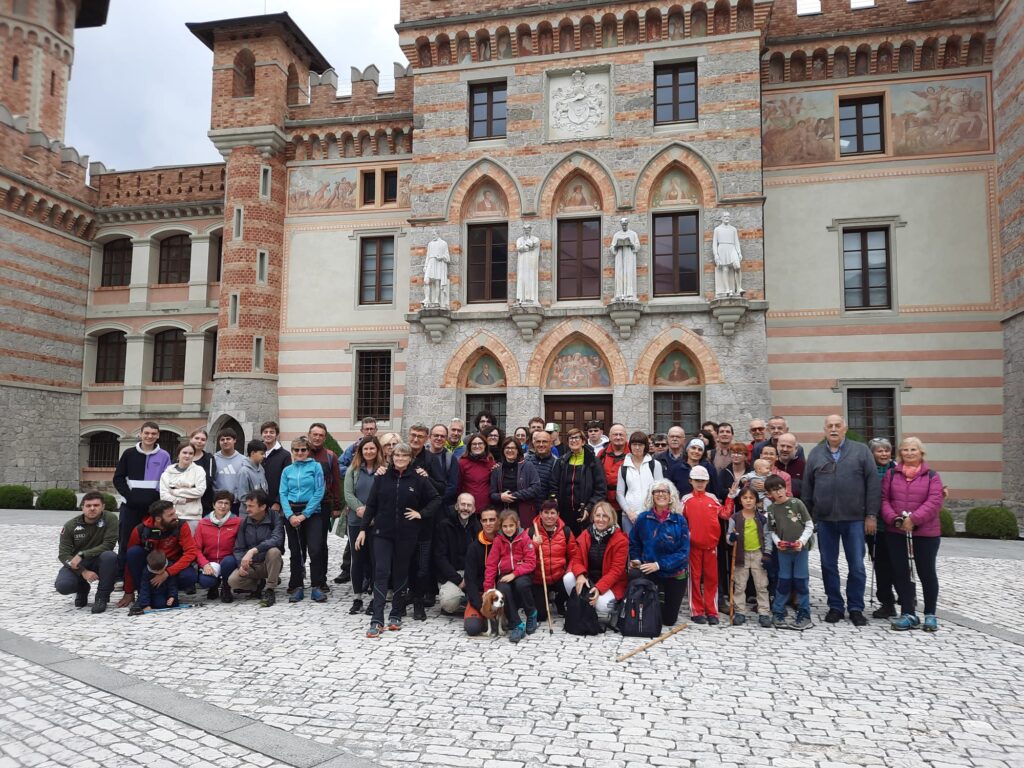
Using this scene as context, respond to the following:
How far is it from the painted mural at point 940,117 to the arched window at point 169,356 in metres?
24.0

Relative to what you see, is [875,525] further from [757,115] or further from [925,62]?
[925,62]

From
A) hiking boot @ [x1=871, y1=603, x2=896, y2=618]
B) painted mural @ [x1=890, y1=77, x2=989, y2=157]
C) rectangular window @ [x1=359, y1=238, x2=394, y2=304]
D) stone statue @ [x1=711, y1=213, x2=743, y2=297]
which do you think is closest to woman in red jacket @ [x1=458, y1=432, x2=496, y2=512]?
hiking boot @ [x1=871, y1=603, x2=896, y2=618]

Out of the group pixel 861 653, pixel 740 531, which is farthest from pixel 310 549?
pixel 861 653

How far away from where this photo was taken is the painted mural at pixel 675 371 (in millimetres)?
19125

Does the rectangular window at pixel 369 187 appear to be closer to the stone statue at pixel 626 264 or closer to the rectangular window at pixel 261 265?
the rectangular window at pixel 261 265

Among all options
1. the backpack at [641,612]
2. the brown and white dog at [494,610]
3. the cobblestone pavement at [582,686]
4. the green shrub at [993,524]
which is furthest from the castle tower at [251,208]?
the green shrub at [993,524]

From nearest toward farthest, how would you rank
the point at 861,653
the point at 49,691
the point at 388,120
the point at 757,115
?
the point at 49,691 → the point at 861,653 → the point at 757,115 → the point at 388,120

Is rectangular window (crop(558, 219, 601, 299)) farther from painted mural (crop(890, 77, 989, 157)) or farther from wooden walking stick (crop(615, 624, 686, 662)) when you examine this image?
wooden walking stick (crop(615, 624, 686, 662))

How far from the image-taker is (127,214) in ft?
88.5

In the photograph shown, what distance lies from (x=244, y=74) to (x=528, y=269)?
42.3ft

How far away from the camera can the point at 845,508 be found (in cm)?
841

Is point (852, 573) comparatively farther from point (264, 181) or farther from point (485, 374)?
point (264, 181)

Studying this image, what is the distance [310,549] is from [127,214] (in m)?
22.6

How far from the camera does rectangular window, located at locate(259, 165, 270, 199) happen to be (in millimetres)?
23203
